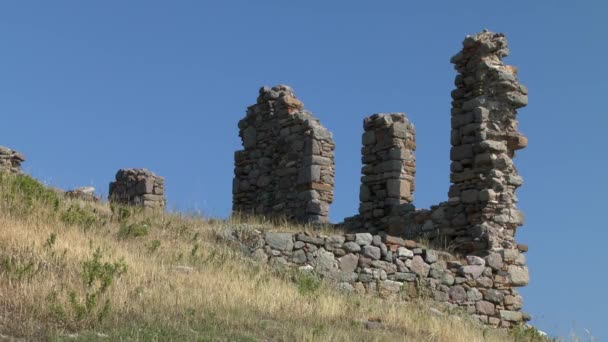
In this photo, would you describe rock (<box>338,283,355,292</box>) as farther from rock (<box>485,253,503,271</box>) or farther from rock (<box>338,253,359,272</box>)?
rock (<box>485,253,503,271</box>)

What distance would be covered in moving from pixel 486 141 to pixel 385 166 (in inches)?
114

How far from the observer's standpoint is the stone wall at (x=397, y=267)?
656 inches

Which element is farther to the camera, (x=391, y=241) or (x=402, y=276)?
(x=391, y=241)

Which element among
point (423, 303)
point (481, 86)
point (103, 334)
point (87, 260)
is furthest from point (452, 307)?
point (103, 334)

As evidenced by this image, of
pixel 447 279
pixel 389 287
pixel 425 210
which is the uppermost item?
pixel 425 210

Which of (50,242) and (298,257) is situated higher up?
(298,257)

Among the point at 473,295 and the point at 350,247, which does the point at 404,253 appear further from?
the point at 473,295

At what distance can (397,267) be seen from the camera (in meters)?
17.4

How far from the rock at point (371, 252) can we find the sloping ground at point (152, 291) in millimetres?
1430

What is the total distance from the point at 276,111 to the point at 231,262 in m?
9.36

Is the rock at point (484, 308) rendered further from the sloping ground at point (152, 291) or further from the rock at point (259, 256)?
the rock at point (259, 256)

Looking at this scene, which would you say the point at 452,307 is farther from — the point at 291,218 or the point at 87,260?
the point at 87,260

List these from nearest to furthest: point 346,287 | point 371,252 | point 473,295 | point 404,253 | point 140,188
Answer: point 346,287, point 371,252, point 404,253, point 473,295, point 140,188

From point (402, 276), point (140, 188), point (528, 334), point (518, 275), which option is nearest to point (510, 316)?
point (518, 275)
